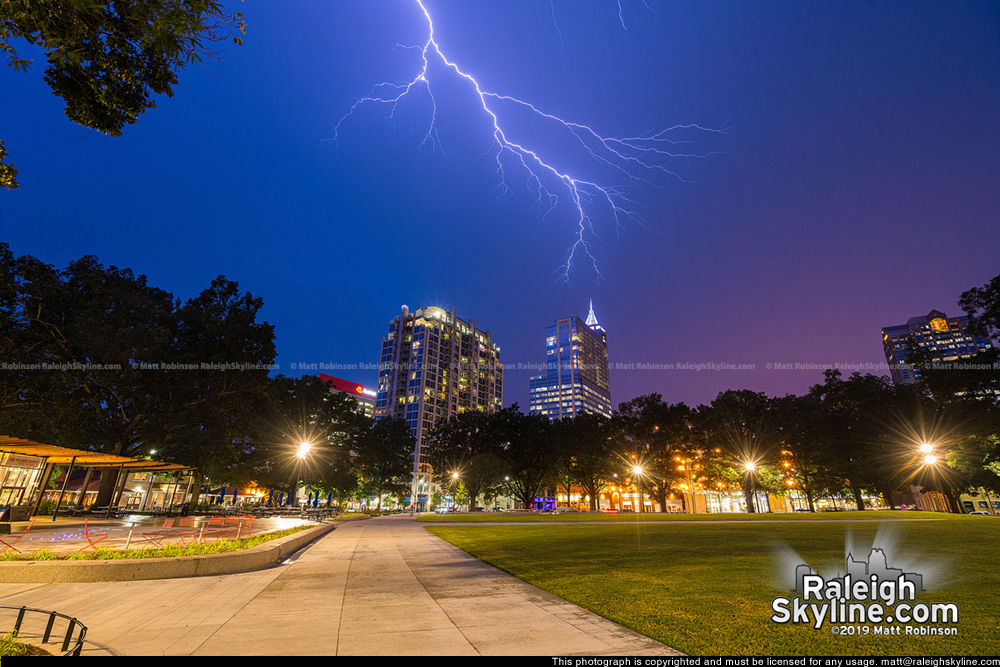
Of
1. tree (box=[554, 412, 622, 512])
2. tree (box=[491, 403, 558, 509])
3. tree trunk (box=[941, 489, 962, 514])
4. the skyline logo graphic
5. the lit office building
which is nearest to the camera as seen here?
the skyline logo graphic

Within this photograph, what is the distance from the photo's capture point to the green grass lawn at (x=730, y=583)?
521cm

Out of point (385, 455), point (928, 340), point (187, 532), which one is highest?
point (928, 340)

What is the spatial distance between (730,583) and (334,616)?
7.45m

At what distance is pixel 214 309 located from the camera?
99.5ft

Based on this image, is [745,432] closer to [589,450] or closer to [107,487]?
[589,450]

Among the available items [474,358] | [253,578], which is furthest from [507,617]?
[474,358]

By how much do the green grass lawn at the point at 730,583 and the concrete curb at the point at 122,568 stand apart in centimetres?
719

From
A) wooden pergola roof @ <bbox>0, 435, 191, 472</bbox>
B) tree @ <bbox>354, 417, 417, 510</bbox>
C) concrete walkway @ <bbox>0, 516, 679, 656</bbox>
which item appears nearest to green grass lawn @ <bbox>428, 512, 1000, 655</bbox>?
concrete walkway @ <bbox>0, 516, 679, 656</bbox>

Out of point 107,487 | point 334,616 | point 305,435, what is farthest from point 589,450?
point 334,616

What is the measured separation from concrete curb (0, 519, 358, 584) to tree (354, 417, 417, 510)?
49.8 meters

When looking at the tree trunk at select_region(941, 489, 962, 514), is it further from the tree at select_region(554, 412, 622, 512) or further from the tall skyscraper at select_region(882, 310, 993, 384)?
the tall skyscraper at select_region(882, 310, 993, 384)

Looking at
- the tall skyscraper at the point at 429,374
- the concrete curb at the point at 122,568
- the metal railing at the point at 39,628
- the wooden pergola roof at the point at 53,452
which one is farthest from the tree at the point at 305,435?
the tall skyscraper at the point at 429,374

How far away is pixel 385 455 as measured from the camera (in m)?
65.0

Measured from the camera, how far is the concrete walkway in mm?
Result: 5293
